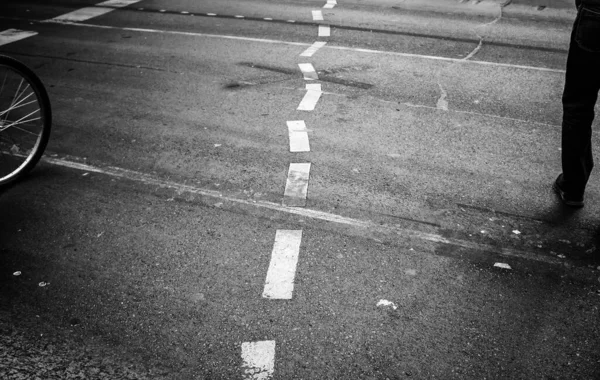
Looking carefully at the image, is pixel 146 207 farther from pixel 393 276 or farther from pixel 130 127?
pixel 393 276

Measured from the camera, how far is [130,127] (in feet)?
19.0

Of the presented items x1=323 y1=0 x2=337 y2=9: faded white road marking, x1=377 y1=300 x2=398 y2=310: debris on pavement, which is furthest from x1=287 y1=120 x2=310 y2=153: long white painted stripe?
x1=323 y1=0 x2=337 y2=9: faded white road marking

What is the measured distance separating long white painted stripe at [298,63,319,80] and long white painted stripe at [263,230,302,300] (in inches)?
137

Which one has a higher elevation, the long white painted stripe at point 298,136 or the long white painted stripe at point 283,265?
the long white painted stripe at point 298,136

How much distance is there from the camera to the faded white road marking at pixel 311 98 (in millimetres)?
6184

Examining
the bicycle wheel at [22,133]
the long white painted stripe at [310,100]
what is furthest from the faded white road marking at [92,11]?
the long white painted stripe at [310,100]

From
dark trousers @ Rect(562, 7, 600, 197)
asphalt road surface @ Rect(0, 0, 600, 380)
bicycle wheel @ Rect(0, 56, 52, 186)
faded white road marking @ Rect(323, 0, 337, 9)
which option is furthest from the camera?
faded white road marking @ Rect(323, 0, 337, 9)

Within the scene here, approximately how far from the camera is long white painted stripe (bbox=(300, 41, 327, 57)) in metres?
7.91

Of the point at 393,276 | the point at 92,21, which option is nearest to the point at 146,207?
the point at 393,276

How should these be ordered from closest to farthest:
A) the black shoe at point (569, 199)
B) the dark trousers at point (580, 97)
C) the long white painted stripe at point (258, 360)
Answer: the long white painted stripe at point (258, 360) < the dark trousers at point (580, 97) < the black shoe at point (569, 199)

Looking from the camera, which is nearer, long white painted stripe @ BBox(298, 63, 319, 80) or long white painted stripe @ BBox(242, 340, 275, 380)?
long white painted stripe @ BBox(242, 340, 275, 380)

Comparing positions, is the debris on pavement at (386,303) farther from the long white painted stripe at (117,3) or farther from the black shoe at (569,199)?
the long white painted stripe at (117,3)

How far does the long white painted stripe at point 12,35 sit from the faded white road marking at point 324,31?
5047mm

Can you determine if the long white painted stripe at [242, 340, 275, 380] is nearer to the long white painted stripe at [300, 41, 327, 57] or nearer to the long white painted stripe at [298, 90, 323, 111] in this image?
the long white painted stripe at [298, 90, 323, 111]
